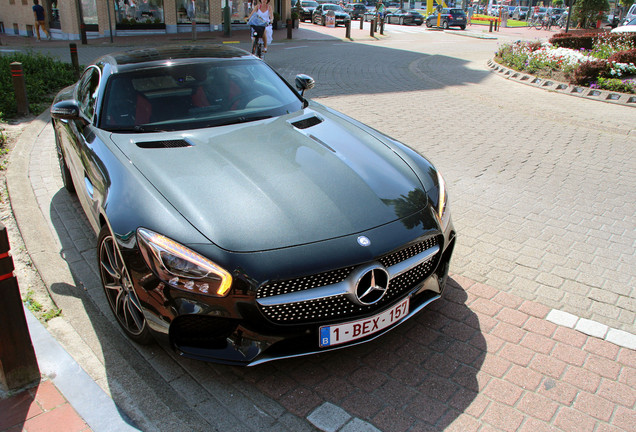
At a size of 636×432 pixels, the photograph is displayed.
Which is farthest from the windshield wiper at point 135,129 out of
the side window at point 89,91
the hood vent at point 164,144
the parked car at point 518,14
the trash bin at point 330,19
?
the parked car at point 518,14

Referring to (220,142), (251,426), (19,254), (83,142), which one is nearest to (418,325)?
(251,426)

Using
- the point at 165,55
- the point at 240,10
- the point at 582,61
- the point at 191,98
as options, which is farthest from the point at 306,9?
the point at 191,98

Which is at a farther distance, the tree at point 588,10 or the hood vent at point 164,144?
the tree at point 588,10

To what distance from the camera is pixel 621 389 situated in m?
2.91

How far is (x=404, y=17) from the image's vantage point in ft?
141

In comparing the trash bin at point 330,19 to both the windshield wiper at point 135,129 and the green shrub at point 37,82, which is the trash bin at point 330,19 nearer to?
the green shrub at point 37,82

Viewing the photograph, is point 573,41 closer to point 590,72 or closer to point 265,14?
point 590,72

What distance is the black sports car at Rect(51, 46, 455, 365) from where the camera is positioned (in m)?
2.60

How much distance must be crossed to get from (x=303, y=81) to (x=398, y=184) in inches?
92.1

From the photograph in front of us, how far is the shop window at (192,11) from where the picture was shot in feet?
88.0

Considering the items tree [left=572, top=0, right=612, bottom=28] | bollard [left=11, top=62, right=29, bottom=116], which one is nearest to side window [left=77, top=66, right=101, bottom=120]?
bollard [left=11, top=62, right=29, bottom=116]

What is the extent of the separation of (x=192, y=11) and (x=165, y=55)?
24.8 m

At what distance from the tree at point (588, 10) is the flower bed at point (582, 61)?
1483 centimetres

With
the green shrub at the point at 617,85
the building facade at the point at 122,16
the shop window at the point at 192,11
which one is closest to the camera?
the green shrub at the point at 617,85
